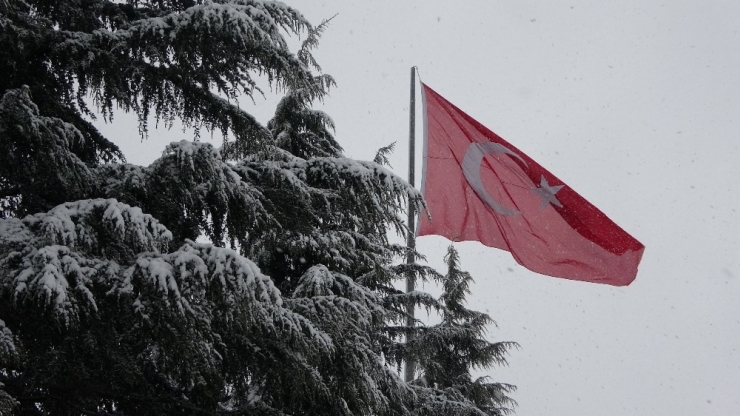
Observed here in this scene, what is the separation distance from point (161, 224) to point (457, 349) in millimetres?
9135

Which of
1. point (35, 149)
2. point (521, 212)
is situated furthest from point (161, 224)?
point (521, 212)

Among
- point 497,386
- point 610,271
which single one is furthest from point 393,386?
point 497,386

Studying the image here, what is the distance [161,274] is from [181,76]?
6.06 feet

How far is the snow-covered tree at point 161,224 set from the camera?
113 inches

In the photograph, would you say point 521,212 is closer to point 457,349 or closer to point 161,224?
point 457,349

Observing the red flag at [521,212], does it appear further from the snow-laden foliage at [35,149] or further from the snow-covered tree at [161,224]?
the snow-laden foliage at [35,149]

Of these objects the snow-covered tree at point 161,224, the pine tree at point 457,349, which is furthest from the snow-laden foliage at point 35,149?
the pine tree at point 457,349

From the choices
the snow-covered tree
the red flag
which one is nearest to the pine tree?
the red flag

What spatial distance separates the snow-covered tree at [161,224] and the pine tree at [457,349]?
5552mm

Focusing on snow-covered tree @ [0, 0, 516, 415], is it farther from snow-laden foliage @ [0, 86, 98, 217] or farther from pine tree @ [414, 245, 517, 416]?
pine tree @ [414, 245, 517, 416]

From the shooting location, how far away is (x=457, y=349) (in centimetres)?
1158

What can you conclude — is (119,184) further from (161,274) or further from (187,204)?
(161,274)

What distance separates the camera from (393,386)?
603 cm

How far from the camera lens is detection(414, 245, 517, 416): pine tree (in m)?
10.3
